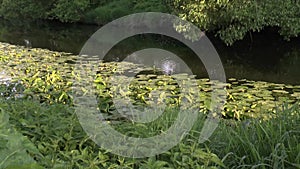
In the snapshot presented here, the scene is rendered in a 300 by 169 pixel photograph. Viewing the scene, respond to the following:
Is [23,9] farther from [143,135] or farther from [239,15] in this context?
[143,135]

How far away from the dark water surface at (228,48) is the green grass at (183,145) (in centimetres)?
812

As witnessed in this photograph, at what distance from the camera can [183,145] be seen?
2750 mm

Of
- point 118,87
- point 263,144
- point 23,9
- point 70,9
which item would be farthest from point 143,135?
point 23,9

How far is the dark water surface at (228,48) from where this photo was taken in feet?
40.8

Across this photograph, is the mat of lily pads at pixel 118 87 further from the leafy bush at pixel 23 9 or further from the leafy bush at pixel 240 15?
the leafy bush at pixel 23 9

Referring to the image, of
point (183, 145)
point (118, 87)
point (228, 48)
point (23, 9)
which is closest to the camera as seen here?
point (183, 145)

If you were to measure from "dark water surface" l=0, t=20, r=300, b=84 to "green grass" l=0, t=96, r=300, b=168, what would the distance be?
26.6ft

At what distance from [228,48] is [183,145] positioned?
13880 millimetres

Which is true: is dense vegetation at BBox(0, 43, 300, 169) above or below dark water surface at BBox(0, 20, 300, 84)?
below

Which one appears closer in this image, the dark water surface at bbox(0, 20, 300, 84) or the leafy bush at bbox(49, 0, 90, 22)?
the dark water surface at bbox(0, 20, 300, 84)

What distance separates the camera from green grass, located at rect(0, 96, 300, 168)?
104 inches

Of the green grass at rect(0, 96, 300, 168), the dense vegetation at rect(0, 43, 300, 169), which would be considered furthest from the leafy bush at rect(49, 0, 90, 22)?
the green grass at rect(0, 96, 300, 168)

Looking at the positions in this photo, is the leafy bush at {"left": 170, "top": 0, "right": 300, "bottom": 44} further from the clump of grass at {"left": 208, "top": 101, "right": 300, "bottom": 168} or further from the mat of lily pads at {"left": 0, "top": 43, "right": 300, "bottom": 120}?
the clump of grass at {"left": 208, "top": 101, "right": 300, "bottom": 168}

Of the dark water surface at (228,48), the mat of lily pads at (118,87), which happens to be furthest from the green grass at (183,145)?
the dark water surface at (228,48)
